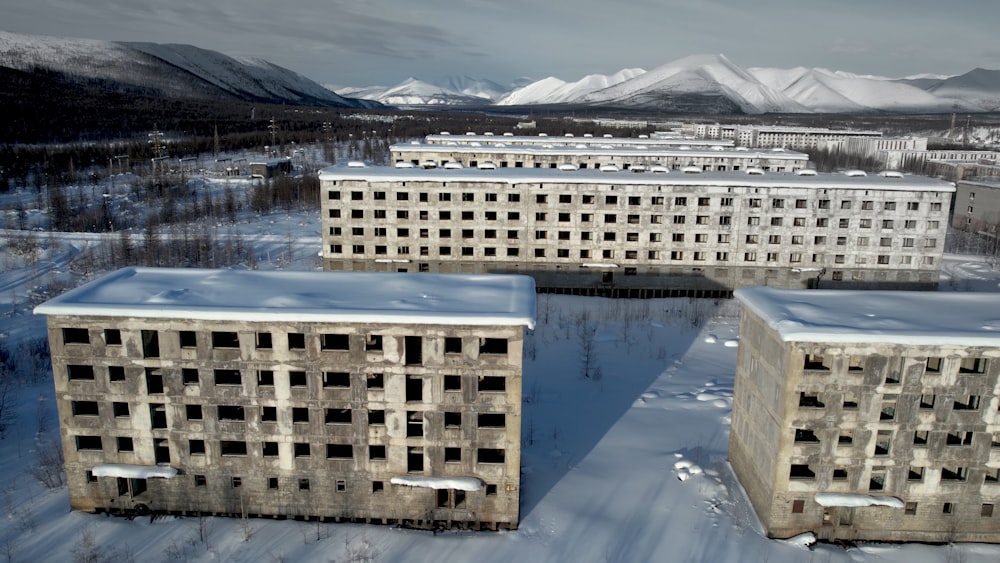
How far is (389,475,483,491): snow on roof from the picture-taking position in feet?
71.8

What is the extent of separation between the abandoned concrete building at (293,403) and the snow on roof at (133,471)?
0.15 ft

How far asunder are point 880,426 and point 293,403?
63.3 ft

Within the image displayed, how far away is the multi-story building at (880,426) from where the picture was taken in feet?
68.1

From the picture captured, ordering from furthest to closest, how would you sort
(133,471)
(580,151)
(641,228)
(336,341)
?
(580,151), (641,228), (336,341), (133,471)

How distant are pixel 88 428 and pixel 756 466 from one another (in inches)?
914

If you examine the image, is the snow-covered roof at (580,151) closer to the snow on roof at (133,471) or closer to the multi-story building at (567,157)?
the multi-story building at (567,157)

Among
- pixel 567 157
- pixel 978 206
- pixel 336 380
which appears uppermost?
pixel 567 157

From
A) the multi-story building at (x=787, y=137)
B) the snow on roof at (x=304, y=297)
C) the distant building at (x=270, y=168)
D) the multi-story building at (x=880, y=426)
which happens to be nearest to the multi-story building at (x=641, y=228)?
the snow on roof at (x=304, y=297)

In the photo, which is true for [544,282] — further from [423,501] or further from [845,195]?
[423,501]

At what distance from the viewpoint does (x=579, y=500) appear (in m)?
24.3

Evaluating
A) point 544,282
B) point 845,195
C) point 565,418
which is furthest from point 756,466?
point 845,195

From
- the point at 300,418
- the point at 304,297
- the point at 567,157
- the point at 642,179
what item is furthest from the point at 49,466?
the point at 567,157

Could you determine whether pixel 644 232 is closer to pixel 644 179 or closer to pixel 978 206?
pixel 644 179

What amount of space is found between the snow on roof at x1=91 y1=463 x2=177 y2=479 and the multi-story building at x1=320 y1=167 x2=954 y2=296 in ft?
104
